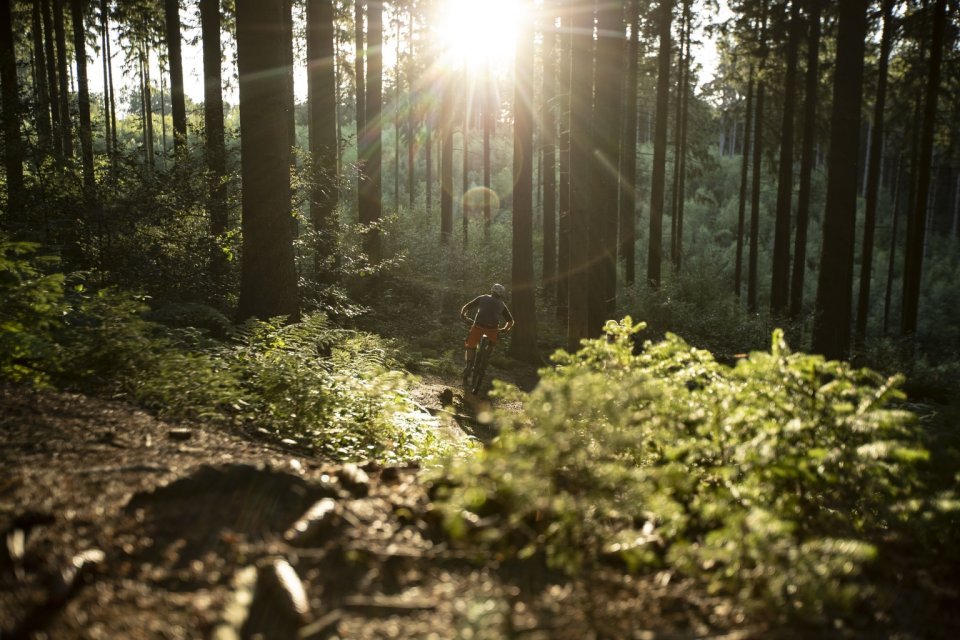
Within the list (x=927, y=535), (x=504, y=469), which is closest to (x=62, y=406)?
(x=504, y=469)

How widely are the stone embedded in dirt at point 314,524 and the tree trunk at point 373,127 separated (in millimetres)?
15908

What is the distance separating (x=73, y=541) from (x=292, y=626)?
45.0 inches

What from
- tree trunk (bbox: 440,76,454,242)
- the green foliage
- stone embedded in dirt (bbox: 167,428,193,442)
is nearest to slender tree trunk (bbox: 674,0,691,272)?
tree trunk (bbox: 440,76,454,242)

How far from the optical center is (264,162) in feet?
32.1

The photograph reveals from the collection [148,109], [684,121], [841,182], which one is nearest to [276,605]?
[841,182]

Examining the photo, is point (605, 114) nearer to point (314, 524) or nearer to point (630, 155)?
point (314, 524)

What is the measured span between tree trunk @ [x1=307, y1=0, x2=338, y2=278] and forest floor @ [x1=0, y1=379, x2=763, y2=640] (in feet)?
38.1

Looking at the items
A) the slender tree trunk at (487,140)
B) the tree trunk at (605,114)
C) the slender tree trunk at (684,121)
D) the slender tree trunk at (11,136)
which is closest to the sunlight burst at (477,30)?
the slender tree trunk at (487,140)

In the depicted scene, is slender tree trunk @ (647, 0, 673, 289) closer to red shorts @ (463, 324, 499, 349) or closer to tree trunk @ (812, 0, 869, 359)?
tree trunk @ (812, 0, 869, 359)

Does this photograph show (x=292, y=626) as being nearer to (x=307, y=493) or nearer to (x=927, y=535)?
(x=307, y=493)

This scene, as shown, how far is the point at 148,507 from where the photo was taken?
3.38m

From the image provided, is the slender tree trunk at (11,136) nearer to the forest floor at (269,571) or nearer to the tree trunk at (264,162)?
the tree trunk at (264,162)

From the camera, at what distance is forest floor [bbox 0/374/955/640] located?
2529 mm

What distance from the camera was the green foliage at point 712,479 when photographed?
9.73ft
